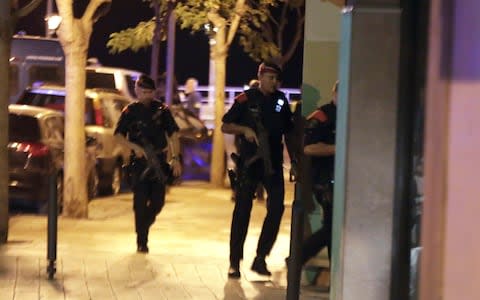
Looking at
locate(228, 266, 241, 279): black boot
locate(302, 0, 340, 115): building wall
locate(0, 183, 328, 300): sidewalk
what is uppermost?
locate(302, 0, 340, 115): building wall

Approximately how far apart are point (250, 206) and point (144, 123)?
1643 mm

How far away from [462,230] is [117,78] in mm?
14812

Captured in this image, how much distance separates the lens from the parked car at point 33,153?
12867 mm

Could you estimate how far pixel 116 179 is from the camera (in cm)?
1577

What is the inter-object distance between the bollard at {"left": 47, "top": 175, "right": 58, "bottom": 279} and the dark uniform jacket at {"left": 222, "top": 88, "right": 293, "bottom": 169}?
5.55 feet

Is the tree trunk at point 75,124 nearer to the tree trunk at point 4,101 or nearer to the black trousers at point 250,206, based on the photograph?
the tree trunk at point 4,101

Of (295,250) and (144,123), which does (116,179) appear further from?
(295,250)

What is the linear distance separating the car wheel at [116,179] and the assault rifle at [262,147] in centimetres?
735

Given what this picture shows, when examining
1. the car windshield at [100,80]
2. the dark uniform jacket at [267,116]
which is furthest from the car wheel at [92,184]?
the dark uniform jacket at [267,116]

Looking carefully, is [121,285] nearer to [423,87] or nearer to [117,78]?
[423,87]

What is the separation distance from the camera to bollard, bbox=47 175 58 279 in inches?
316

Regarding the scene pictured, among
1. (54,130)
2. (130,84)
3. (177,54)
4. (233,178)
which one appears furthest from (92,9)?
(177,54)

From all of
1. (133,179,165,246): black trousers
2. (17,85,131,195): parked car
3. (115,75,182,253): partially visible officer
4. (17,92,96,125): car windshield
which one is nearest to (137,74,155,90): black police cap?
(115,75,182,253): partially visible officer

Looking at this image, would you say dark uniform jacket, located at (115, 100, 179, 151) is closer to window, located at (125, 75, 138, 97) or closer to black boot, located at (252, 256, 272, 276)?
black boot, located at (252, 256, 272, 276)
